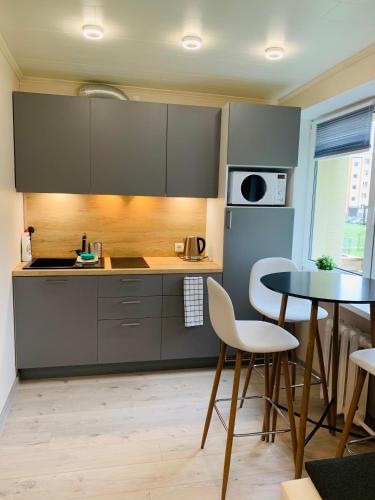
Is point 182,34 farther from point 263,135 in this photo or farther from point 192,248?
point 192,248

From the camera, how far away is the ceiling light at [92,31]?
7.54 ft

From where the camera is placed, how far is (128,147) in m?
3.21

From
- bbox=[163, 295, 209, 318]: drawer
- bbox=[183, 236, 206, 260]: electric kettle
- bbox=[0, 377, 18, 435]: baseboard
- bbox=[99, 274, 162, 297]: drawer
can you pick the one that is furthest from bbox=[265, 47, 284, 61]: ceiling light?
bbox=[0, 377, 18, 435]: baseboard

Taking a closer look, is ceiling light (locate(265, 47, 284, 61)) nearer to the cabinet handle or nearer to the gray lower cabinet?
the cabinet handle

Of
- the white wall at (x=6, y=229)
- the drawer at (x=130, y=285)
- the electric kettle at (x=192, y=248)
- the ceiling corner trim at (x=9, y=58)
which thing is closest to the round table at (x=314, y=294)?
the drawer at (x=130, y=285)

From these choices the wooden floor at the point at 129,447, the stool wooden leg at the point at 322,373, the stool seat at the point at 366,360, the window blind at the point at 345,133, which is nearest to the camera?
the stool seat at the point at 366,360

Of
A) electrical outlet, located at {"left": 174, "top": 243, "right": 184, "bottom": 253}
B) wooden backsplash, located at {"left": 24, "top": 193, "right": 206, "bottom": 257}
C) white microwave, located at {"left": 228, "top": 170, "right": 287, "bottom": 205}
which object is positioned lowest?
electrical outlet, located at {"left": 174, "top": 243, "right": 184, "bottom": 253}

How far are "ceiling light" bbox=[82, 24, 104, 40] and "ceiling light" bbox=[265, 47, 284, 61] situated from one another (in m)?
1.08

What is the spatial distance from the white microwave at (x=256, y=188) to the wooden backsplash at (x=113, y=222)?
61 centimetres

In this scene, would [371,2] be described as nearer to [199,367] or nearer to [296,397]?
[296,397]

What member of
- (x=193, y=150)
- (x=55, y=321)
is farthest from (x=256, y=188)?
(x=55, y=321)

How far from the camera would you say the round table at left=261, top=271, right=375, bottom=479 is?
6.08ft

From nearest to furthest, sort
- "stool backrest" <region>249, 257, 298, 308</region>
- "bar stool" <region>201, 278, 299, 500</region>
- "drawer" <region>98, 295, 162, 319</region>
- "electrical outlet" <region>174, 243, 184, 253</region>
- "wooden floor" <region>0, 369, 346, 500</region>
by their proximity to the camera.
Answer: "bar stool" <region>201, 278, 299, 500</region>, "wooden floor" <region>0, 369, 346, 500</region>, "stool backrest" <region>249, 257, 298, 308</region>, "drawer" <region>98, 295, 162, 319</region>, "electrical outlet" <region>174, 243, 184, 253</region>

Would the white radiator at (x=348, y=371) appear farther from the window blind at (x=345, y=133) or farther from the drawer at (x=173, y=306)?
the window blind at (x=345, y=133)
